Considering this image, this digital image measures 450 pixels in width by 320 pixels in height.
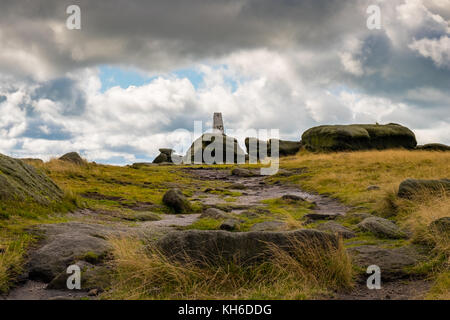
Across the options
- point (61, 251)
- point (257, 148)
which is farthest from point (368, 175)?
point (257, 148)

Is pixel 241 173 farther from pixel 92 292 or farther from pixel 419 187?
pixel 92 292

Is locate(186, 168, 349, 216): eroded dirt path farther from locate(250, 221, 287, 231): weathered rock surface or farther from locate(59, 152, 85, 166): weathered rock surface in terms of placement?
locate(59, 152, 85, 166): weathered rock surface

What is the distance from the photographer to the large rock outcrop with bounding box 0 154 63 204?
10.9 m

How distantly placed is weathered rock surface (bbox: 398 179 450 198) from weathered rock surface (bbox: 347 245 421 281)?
6.06m

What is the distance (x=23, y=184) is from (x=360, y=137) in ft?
164

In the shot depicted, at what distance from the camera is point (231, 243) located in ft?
23.5

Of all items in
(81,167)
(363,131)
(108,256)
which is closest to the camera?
(108,256)

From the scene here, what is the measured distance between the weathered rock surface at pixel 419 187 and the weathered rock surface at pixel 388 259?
238 inches

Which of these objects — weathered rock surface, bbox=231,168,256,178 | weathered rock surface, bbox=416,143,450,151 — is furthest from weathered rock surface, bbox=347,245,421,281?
weathered rock surface, bbox=416,143,450,151

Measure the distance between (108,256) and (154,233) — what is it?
270 centimetres

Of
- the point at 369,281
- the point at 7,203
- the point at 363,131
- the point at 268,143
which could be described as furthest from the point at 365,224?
the point at 268,143
